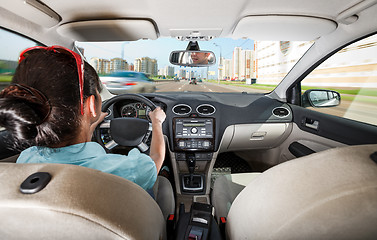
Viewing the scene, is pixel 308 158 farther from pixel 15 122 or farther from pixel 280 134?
pixel 280 134

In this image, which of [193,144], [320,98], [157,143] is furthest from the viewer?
[193,144]

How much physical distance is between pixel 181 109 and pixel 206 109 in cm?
35

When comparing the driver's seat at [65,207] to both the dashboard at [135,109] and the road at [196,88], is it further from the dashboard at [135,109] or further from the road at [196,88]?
the road at [196,88]

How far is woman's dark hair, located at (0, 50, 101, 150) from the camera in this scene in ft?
2.55

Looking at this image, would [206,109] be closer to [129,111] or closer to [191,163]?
[191,163]

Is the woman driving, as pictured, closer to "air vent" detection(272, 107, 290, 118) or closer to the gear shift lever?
the gear shift lever

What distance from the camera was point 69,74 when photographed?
0.90 meters

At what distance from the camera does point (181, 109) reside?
9.54 feet

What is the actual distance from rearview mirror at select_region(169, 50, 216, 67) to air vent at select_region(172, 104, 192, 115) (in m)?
0.67

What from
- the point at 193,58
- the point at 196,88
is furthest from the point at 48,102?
the point at 196,88

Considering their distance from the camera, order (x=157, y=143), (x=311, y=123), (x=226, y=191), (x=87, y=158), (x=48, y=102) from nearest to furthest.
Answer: (x=48, y=102) → (x=87, y=158) → (x=157, y=143) → (x=226, y=191) → (x=311, y=123)

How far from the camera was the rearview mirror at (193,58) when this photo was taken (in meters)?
2.94

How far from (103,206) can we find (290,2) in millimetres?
2262

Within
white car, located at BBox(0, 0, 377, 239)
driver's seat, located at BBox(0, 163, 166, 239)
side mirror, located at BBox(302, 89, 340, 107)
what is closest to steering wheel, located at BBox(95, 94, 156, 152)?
white car, located at BBox(0, 0, 377, 239)
